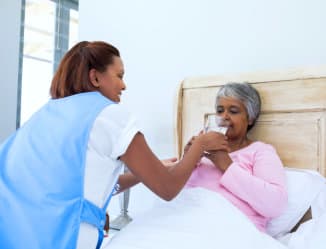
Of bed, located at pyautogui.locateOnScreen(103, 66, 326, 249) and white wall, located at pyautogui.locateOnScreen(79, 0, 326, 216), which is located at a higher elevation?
white wall, located at pyautogui.locateOnScreen(79, 0, 326, 216)

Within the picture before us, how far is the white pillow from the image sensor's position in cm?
120

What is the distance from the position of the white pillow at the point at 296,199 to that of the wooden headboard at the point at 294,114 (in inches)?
3.2

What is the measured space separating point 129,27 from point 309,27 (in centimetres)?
93

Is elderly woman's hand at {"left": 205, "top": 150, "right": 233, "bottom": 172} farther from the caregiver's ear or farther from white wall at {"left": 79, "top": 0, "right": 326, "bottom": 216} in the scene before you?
white wall at {"left": 79, "top": 0, "right": 326, "bottom": 216}

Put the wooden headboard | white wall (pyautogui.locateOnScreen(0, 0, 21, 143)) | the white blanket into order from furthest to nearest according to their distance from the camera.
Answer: white wall (pyautogui.locateOnScreen(0, 0, 21, 143)), the wooden headboard, the white blanket

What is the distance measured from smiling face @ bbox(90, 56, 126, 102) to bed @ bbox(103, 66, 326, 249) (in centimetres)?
37

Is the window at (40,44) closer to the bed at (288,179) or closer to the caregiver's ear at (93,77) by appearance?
the bed at (288,179)

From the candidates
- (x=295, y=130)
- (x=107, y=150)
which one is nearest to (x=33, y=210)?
(x=107, y=150)

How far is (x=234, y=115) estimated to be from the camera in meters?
1.32

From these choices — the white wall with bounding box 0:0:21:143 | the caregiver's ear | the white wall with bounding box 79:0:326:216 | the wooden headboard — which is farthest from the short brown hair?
the white wall with bounding box 0:0:21:143

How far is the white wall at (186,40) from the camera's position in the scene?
1.47 m

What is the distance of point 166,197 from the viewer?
948mm

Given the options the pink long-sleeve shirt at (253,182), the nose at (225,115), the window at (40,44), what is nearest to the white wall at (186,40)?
the nose at (225,115)

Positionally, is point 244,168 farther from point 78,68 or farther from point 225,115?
point 78,68
